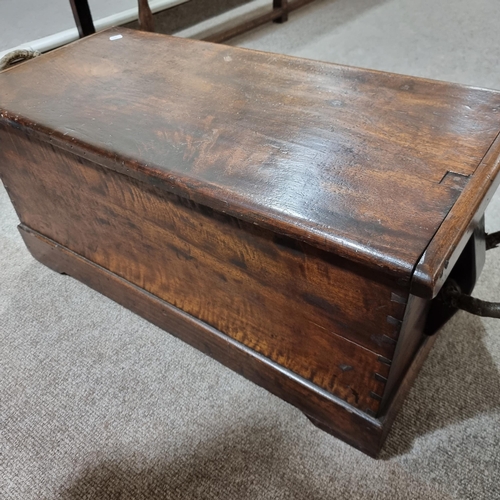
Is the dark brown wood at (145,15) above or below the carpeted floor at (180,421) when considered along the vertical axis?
above

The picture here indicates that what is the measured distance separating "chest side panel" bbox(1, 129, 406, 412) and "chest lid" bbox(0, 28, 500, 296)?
0.20ft

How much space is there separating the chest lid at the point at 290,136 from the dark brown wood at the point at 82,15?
2.98ft

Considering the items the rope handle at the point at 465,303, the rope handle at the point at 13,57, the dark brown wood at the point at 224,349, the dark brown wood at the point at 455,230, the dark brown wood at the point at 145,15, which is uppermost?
the dark brown wood at the point at 455,230

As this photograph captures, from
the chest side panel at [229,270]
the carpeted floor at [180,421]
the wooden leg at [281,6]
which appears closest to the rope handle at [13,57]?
the chest side panel at [229,270]

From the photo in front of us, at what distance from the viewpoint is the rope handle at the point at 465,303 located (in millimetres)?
828

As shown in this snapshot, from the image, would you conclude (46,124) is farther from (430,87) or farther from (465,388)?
(465,388)

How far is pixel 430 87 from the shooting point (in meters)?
0.95

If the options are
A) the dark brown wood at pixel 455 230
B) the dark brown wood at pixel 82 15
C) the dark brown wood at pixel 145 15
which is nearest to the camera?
the dark brown wood at pixel 455 230

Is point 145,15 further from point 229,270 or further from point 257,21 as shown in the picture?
point 229,270

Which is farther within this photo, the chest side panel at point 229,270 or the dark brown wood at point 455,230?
the chest side panel at point 229,270

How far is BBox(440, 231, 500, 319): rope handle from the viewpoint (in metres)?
0.83

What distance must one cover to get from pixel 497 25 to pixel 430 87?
2234mm

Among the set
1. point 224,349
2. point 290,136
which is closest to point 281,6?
point 290,136

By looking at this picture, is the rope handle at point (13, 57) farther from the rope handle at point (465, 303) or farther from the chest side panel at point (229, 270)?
the rope handle at point (465, 303)
